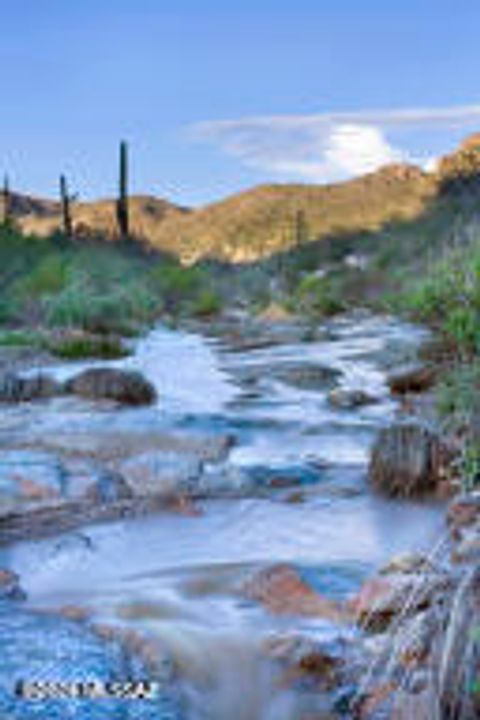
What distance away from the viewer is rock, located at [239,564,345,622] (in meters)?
4.63

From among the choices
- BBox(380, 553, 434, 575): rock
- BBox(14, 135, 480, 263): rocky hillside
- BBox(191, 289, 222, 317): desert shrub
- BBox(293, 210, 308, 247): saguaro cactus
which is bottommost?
BBox(380, 553, 434, 575): rock

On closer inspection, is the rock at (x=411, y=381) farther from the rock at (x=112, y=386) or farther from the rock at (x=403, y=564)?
the rock at (x=403, y=564)

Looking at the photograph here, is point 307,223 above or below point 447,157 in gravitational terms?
below

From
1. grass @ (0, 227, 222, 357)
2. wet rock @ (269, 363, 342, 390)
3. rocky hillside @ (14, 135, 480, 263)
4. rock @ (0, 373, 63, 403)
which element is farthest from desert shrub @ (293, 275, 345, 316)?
rocky hillside @ (14, 135, 480, 263)

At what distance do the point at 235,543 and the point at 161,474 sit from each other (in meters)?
1.30

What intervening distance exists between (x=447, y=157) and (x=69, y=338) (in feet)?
208

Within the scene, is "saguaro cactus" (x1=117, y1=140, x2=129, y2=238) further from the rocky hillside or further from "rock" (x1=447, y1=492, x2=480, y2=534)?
"rock" (x1=447, y1=492, x2=480, y2=534)

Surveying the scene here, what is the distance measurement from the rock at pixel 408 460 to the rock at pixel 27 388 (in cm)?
486

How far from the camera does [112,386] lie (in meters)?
10.9

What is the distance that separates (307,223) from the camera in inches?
2921

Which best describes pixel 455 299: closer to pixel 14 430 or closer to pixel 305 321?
pixel 14 430

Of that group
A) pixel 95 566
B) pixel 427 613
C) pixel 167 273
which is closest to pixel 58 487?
pixel 95 566

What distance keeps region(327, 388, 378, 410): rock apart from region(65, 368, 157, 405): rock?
6.25 ft

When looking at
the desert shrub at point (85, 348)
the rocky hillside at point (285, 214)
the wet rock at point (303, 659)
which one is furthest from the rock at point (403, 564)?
the rocky hillside at point (285, 214)
